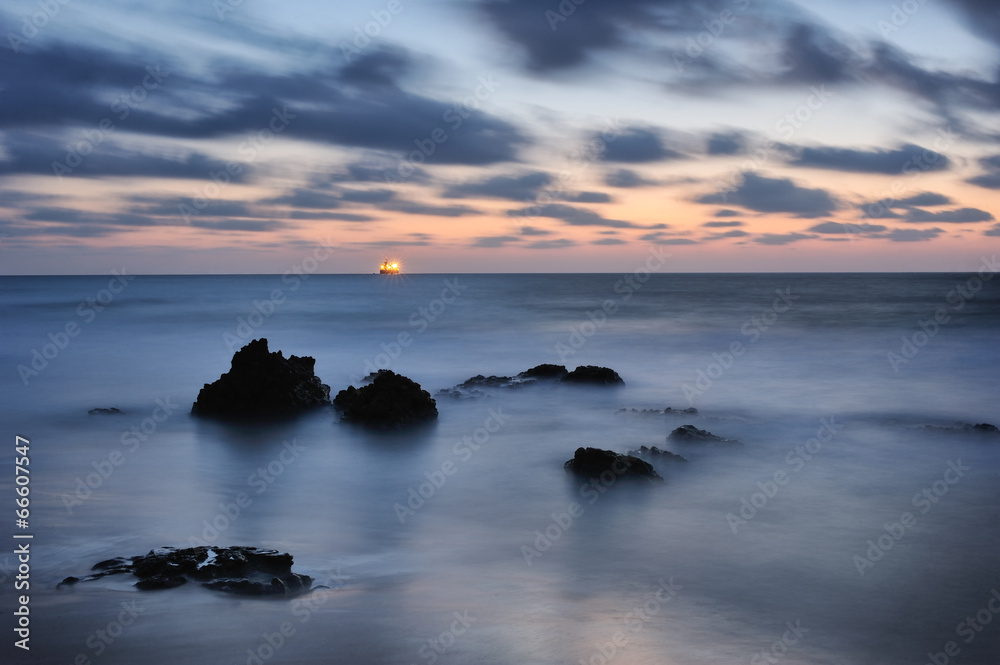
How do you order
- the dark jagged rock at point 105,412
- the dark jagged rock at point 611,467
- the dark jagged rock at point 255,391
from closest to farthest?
the dark jagged rock at point 611,467 < the dark jagged rock at point 255,391 < the dark jagged rock at point 105,412

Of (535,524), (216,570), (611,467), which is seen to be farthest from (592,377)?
(216,570)

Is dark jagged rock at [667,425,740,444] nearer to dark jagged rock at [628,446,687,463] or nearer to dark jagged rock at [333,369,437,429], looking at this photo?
dark jagged rock at [628,446,687,463]

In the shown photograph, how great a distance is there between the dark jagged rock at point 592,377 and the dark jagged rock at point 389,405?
4801 mm

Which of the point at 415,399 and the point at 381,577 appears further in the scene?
the point at 415,399

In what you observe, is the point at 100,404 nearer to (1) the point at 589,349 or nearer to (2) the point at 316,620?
(2) the point at 316,620

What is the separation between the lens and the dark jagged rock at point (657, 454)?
452 inches

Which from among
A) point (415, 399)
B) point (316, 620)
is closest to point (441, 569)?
point (316, 620)

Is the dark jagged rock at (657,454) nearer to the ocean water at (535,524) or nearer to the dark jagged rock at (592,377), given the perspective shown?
the ocean water at (535,524)

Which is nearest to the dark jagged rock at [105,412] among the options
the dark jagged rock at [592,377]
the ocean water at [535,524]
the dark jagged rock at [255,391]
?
the ocean water at [535,524]

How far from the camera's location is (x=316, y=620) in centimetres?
607

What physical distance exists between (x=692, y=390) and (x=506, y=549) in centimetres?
1170

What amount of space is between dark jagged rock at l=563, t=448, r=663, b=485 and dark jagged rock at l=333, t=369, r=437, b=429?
4007mm

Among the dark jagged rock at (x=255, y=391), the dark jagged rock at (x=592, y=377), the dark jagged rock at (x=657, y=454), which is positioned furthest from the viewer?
the dark jagged rock at (x=592, y=377)

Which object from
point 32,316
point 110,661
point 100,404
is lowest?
point 110,661
